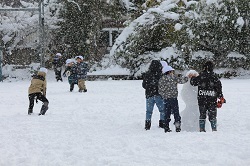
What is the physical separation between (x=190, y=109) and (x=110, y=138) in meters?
1.98

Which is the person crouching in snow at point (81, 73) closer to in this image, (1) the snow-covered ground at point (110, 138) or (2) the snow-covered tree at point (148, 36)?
(1) the snow-covered ground at point (110, 138)

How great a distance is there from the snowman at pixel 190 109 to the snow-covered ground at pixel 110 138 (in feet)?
1.21

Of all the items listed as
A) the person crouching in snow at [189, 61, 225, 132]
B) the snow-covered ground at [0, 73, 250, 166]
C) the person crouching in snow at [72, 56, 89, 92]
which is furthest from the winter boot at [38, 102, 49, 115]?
the person crouching in snow at [72, 56, 89, 92]

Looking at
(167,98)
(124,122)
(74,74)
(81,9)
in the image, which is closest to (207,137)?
(167,98)

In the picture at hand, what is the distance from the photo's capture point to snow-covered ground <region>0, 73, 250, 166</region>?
6.55 m

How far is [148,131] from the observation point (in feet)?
31.2

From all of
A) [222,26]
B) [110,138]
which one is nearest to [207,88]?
[110,138]

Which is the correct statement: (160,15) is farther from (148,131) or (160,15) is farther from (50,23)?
(148,131)

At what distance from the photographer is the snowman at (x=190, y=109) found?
9281 mm

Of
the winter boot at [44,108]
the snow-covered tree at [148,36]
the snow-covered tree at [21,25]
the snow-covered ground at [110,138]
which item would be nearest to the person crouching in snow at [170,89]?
the snow-covered ground at [110,138]

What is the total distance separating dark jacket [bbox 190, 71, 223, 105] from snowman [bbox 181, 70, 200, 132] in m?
0.34

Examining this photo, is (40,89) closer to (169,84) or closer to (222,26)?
(169,84)

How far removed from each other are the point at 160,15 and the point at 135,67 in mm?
3200

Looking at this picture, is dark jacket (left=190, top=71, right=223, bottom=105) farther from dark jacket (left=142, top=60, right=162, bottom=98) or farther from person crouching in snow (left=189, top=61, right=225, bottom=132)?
dark jacket (left=142, top=60, right=162, bottom=98)
